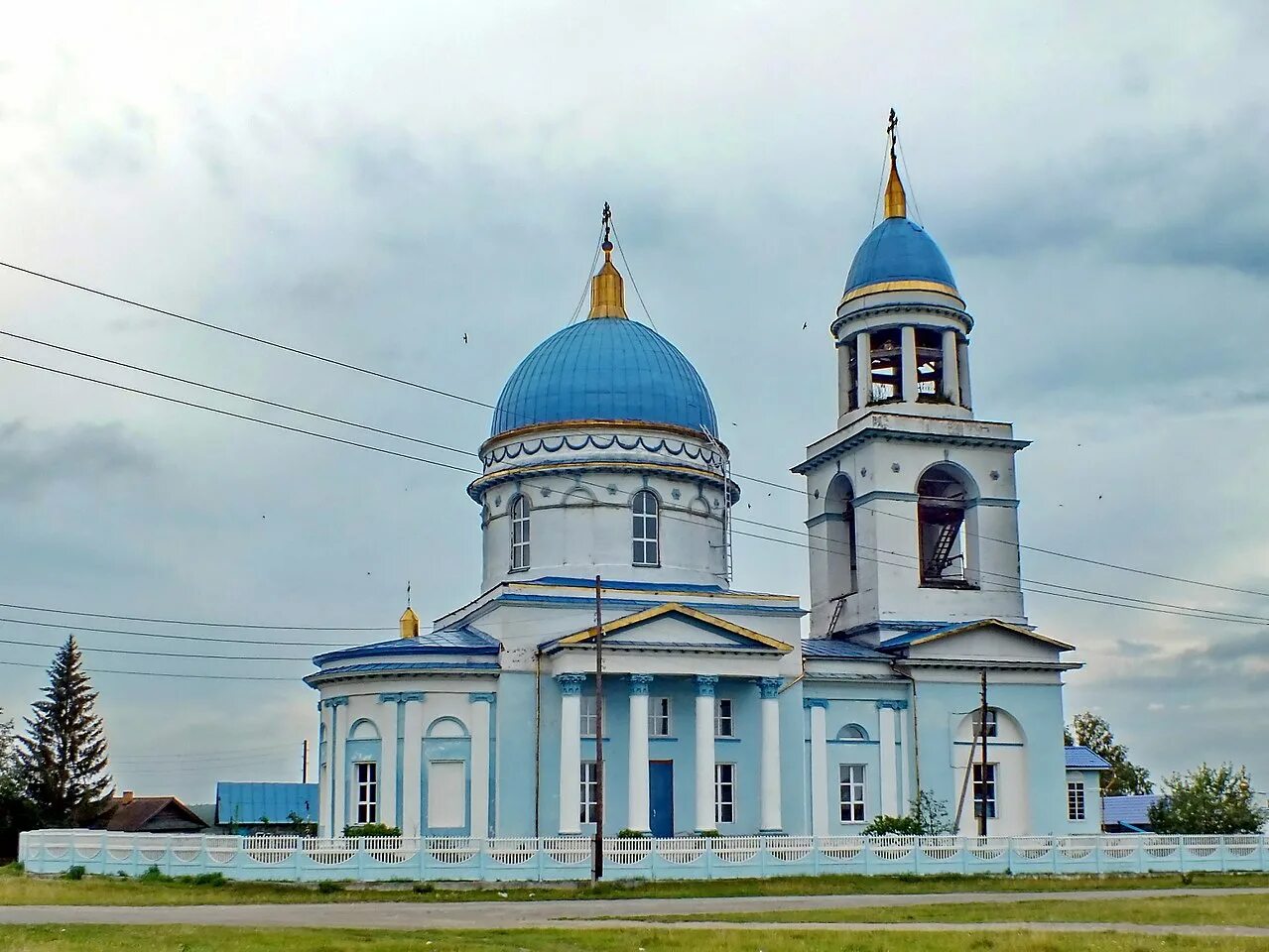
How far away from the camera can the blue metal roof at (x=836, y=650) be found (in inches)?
1615

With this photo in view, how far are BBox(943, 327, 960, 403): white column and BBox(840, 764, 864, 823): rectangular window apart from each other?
11074 mm

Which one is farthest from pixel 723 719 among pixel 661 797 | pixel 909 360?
pixel 909 360

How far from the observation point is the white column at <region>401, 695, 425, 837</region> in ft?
122

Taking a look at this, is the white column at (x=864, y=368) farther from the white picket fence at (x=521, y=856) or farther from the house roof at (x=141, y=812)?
the house roof at (x=141, y=812)

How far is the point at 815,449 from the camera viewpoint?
4609cm

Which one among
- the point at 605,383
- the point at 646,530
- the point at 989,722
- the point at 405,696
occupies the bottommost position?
the point at 989,722

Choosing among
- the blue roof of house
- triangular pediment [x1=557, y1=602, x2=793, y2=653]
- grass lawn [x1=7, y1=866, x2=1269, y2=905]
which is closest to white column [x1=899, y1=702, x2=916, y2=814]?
triangular pediment [x1=557, y1=602, x2=793, y2=653]

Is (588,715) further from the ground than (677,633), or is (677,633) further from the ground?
(677,633)

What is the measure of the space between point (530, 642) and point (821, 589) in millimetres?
10896

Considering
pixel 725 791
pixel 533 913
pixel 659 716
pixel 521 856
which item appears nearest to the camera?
pixel 533 913

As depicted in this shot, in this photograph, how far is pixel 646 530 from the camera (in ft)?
142

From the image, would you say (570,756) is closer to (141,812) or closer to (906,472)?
(906,472)

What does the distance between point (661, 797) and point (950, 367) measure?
49.4 ft

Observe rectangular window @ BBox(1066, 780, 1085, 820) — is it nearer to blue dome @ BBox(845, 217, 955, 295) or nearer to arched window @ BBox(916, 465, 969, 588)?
arched window @ BBox(916, 465, 969, 588)
